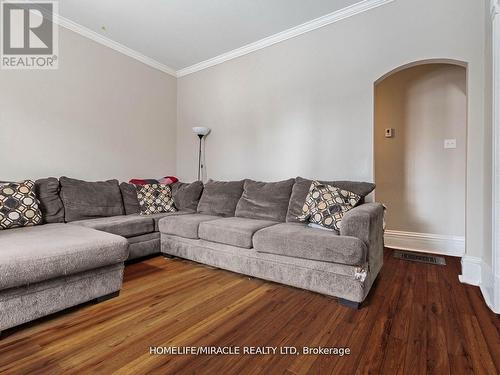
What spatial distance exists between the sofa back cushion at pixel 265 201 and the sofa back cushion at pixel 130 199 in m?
1.32

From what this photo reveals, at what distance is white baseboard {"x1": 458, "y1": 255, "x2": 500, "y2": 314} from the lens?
173 cm

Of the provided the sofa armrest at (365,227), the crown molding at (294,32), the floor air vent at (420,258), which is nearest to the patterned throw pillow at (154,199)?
the crown molding at (294,32)

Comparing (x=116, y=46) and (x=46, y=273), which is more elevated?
(x=116, y=46)

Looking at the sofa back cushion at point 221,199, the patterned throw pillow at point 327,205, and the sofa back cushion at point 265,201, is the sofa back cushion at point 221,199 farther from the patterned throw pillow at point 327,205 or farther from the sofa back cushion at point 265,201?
the patterned throw pillow at point 327,205

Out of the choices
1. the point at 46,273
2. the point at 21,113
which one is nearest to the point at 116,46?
the point at 21,113

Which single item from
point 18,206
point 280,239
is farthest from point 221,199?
point 18,206

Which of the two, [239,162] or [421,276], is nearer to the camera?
[421,276]

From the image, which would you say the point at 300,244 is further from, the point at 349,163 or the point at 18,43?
the point at 18,43

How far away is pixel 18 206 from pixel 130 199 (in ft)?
3.67

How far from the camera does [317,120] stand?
3.08 m

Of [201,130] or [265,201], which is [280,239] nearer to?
[265,201]

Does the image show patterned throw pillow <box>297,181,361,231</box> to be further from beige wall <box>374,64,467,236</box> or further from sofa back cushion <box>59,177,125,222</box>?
sofa back cushion <box>59,177,125,222</box>

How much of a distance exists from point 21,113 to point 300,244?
3192 mm

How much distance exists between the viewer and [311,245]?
1.93 m
